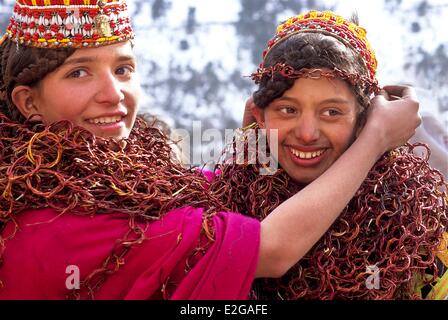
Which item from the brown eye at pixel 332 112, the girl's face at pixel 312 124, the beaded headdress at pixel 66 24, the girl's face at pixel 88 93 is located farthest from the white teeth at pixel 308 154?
the beaded headdress at pixel 66 24

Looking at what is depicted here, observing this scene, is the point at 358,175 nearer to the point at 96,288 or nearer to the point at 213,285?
the point at 213,285

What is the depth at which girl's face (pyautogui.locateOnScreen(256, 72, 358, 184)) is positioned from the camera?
8.84 ft

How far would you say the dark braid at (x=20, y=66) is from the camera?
8.59 ft

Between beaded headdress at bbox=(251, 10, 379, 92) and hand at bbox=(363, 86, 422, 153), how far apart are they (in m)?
0.11

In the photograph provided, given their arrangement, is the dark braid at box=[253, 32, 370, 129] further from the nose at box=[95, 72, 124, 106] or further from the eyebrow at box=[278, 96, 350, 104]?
the nose at box=[95, 72, 124, 106]

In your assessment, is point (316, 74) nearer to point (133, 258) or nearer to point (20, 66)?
point (133, 258)

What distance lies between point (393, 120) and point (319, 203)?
51cm

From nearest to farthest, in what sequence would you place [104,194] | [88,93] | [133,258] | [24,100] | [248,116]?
[133,258]
[104,194]
[88,93]
[24,100]
[248,116]

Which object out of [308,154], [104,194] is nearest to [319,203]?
[308,154]

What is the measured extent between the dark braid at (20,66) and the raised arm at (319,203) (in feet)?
3.18

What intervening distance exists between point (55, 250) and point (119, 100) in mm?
632

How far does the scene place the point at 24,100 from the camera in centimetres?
271

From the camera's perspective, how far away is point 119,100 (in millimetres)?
2666

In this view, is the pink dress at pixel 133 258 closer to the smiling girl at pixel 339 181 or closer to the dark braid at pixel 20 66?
A: the smiling girl at pixel 339 181
